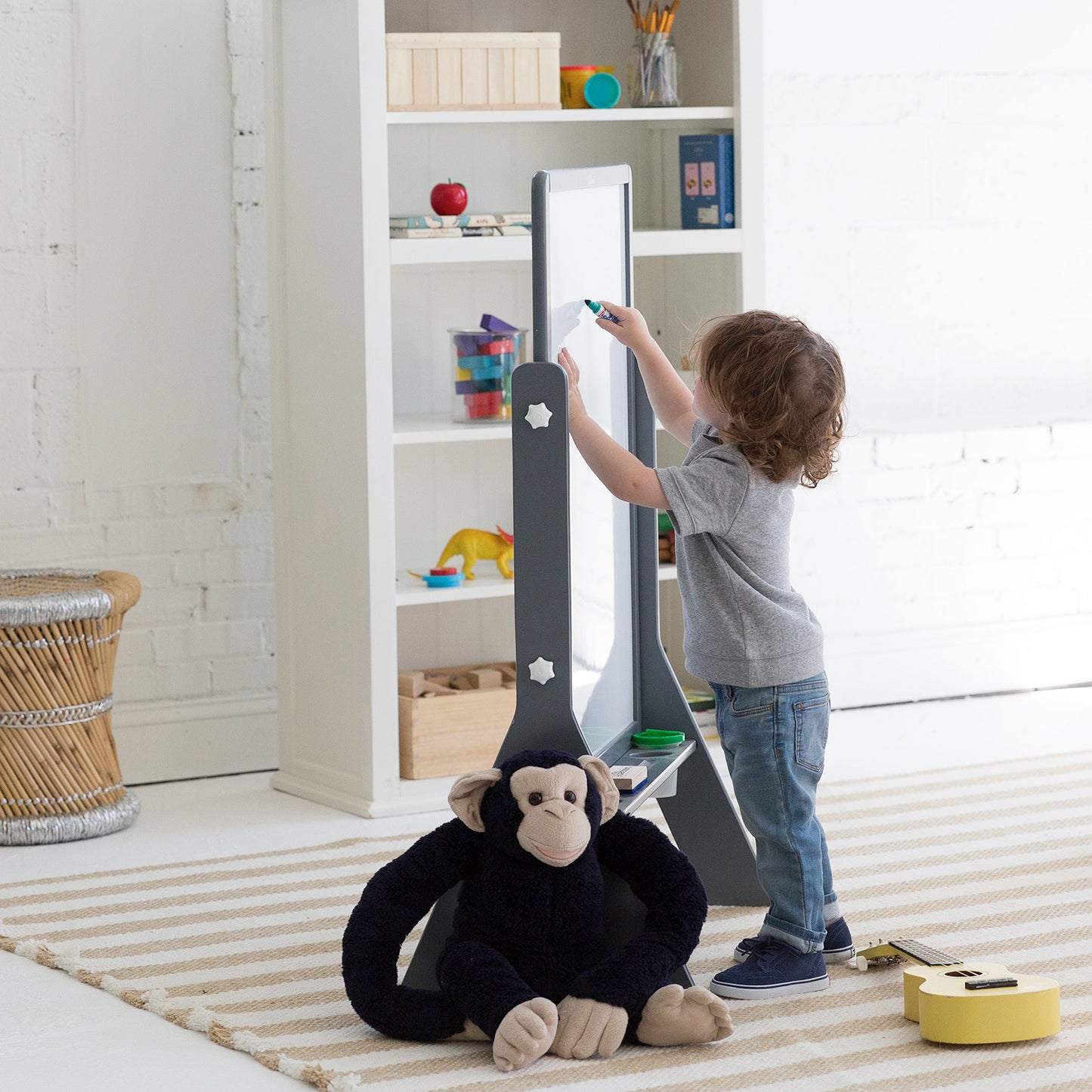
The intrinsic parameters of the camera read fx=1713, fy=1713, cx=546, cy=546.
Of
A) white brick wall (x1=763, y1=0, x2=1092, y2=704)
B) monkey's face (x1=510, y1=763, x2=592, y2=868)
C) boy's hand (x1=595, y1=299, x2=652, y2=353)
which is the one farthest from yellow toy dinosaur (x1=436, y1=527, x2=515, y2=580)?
monkey's face (x1=510, y1=763, x2=592, y2=868)

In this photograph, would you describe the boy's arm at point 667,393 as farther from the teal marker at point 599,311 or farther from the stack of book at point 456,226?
the stack of book at point 456,226

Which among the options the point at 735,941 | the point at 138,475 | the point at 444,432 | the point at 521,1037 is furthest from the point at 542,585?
the point at 138,475

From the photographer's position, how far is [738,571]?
2084mm

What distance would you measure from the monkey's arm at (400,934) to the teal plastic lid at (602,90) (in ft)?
5.19

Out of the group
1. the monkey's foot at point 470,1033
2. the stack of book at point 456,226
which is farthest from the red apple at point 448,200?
the monkey's foot at point 470,1033

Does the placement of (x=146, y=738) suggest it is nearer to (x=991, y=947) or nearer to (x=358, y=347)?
(x=358, y=347)

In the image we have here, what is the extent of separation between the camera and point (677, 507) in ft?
6.63

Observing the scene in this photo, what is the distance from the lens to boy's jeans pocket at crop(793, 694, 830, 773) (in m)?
2.11

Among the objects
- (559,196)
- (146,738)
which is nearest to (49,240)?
(146,738)

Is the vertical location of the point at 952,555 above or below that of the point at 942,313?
below

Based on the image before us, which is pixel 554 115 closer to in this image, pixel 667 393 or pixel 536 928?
pixel 667 393

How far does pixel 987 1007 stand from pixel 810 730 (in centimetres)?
40

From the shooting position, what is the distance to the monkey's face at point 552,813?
75.1 inches

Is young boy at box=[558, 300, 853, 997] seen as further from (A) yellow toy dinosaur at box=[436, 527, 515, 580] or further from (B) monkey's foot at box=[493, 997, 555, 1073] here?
(A) yellow toy dinosaur at box=[436, 527, 515, 580]
